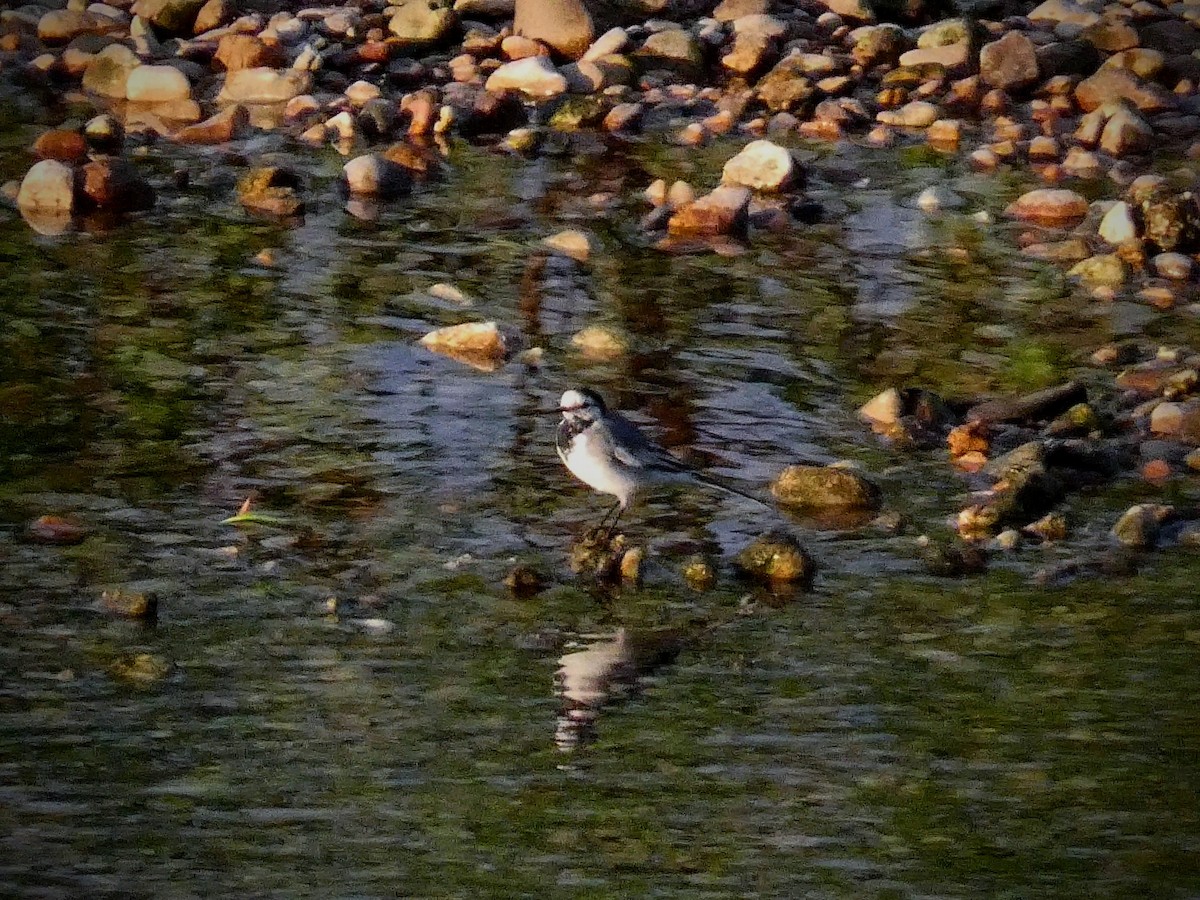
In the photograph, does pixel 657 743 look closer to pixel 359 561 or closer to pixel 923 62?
pixel 359 561

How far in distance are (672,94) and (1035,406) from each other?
6827mm

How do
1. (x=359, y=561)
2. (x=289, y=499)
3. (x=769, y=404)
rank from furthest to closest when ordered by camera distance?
(x=769, y=404) → (x=289, y=499) → (x=359, y=561)

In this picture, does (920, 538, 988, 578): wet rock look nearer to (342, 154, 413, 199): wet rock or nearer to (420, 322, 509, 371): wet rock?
(420, 322, 509, 371): wet rock

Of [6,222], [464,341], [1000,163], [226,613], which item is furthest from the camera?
[1000,163]

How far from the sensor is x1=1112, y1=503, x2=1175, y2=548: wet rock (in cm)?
793

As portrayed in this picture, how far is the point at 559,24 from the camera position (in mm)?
16141

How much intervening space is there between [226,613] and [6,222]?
5.74m

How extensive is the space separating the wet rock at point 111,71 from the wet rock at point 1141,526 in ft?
31.9

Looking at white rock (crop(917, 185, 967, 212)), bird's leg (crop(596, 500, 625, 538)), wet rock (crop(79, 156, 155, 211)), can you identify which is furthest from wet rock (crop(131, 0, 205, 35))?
bird's leg (crop(596, 500, 625, 538))

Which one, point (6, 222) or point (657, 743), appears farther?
point (6, 222)

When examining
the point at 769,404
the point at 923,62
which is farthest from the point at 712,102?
the point at 769,404

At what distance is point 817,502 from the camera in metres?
8.41

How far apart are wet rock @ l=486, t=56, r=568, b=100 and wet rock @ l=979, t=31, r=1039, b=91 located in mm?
3179

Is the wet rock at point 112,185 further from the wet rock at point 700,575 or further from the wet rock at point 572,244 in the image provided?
the wet rock at point 700,575
